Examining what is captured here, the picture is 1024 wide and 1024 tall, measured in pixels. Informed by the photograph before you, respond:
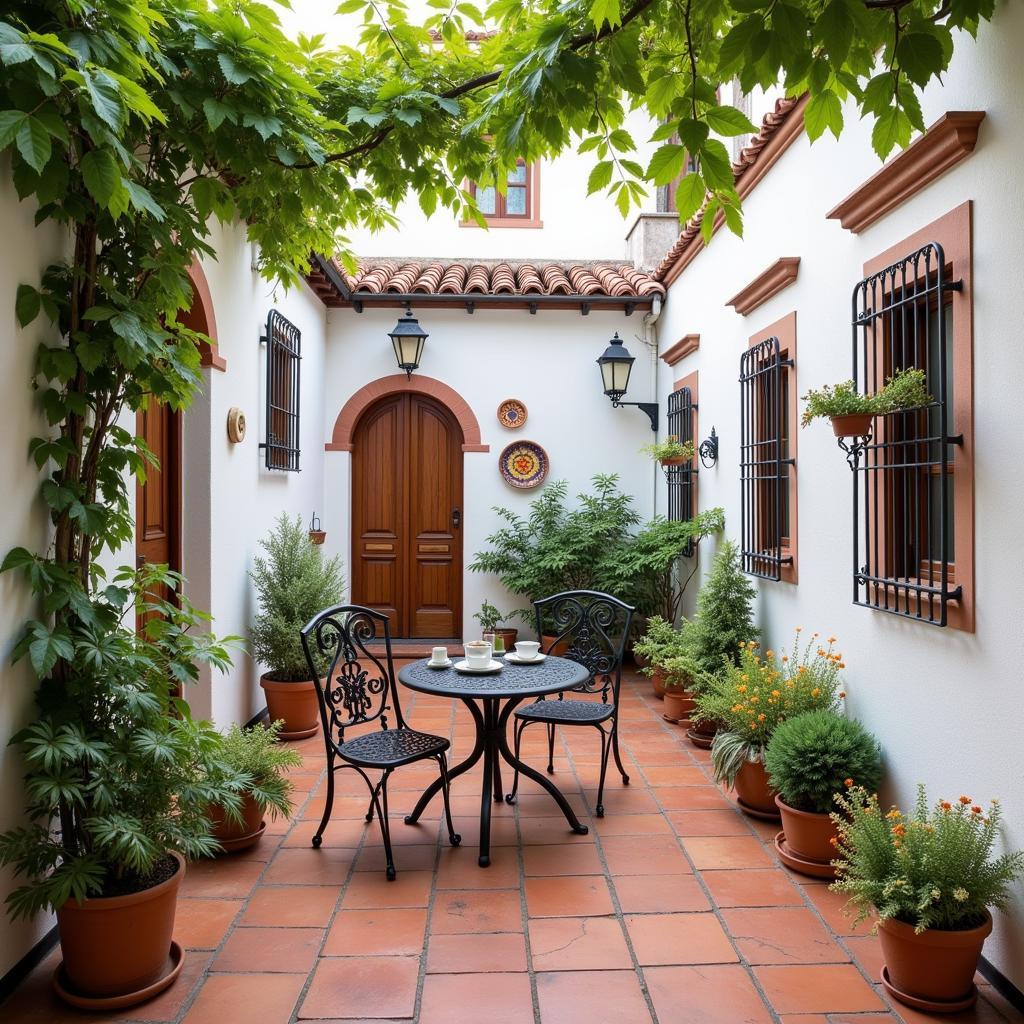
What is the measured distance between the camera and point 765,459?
5.17 meters

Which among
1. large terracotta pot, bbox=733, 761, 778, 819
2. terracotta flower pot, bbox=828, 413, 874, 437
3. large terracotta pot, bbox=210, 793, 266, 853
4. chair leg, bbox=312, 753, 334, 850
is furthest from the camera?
large terracotta pot, bbox=733, 761, 778, 819

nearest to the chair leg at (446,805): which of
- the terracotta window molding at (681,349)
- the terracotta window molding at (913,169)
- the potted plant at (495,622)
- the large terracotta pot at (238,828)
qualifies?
the large terracotta pot at (238,828)

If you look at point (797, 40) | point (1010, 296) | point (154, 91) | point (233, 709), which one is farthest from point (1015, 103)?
point (233, 709)

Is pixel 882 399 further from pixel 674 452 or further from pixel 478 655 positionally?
pixel 674 452

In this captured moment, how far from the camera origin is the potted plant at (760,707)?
3.96 metres

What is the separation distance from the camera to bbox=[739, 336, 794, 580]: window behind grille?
15.8 ft

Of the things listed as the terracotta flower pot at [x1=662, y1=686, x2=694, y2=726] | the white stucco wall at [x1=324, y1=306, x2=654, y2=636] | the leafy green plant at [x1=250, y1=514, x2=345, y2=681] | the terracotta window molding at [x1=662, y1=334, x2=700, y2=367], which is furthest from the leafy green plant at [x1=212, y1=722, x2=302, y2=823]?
the terracotta window molding at [x1=662, y1=334, x2=700, y2=367]

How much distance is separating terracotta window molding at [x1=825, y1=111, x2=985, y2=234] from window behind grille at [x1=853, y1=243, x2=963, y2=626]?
0.27m

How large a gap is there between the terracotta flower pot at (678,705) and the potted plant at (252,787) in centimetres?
299

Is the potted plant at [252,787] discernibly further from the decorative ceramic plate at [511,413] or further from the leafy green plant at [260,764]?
the decorative ceramic plate at [511,413]

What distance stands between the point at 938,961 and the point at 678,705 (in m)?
3.39

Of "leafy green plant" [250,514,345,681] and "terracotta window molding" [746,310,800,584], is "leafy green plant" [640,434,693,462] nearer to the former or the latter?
"terracotta window molding" [746,310,800,584]

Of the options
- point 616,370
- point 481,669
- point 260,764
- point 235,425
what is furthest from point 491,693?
point 616,370

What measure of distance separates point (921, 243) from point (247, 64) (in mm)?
2512
